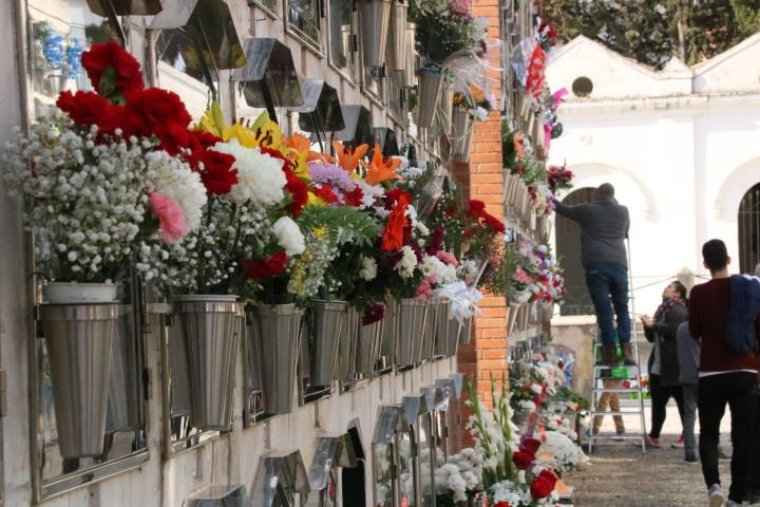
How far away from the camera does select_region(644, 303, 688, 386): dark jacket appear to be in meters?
13.9

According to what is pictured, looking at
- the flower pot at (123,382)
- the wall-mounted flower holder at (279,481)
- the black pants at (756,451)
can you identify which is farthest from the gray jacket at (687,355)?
the flower pot at (123,382)

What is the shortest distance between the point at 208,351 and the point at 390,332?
95.3 inches

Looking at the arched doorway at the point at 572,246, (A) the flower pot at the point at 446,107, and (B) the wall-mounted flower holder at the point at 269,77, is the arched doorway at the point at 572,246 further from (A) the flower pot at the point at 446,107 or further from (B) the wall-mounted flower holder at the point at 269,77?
(B) the wall-mounted flower holder at the point at 269,77

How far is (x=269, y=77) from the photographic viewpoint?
397 cm

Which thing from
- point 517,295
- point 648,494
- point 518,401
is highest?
point 517,295

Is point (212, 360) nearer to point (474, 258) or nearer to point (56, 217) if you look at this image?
point (56, 217)

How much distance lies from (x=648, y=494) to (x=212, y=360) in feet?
30.4

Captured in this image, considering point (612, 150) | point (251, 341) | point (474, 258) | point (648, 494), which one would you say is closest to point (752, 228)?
point (612, 150)

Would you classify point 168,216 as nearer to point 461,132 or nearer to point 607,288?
point 461,132

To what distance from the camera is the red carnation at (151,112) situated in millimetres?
2328

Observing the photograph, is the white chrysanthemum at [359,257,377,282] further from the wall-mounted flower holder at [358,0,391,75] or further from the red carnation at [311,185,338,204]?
the wall-mounted flower holder at [358,0,391,75]

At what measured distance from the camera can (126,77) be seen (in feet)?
7.91

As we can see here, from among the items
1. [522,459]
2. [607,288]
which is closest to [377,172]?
[522,459]

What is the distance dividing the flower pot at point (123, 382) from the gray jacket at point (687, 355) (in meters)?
10.8
